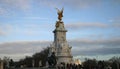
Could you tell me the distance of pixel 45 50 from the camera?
121875 mm

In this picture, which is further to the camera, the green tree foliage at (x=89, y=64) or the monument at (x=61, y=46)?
the monument at (x=61, y=46)

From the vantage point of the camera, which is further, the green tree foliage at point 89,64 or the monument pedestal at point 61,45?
the monument pedestal at point 61,45

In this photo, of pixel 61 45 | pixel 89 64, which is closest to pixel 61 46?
pixel 61 45

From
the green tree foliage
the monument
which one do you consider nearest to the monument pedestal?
the monument

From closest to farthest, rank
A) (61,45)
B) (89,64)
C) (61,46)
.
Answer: (89,64), (61,46), (61,45)

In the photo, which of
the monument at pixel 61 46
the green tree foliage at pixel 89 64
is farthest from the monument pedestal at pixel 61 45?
the green tree foliage at pixel 89 64

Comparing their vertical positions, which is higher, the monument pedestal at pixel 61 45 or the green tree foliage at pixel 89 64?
the monument pedestal at pixel 61 45

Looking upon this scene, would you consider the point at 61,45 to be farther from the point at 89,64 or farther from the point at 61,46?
the point at 89,64

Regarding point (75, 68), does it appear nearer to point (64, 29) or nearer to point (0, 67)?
point (0, 67)

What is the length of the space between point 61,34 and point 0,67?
198 feet

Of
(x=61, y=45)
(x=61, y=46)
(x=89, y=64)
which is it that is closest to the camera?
(x=89, y=64)

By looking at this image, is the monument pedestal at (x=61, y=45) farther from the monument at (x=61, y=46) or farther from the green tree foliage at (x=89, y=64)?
Answer: the green tree foliage at (x=89, y=64)

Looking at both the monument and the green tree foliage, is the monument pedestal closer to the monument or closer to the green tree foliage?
the monument

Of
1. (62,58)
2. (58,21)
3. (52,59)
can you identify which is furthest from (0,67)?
(58,21)
